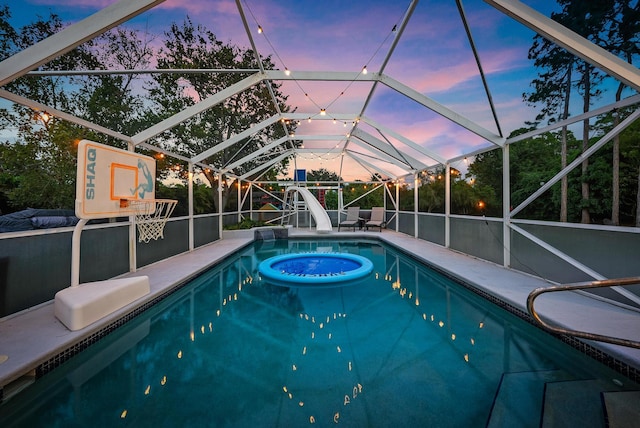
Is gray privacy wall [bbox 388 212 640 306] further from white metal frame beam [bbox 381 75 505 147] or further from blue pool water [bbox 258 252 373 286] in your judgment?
blue pool water [bbox 258 252 373 286]

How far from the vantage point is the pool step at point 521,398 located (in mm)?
1835

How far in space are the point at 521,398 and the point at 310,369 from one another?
174 centimetres

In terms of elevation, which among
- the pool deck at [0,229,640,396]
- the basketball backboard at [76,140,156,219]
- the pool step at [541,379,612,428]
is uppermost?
the basketball backboard at [76,140,156,219]

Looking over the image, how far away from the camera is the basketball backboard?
10.3 feet

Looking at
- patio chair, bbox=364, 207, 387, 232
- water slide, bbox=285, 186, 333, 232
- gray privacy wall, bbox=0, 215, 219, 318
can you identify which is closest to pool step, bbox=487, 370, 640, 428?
gray privacy wall, bbox=0, 215, 219, 318

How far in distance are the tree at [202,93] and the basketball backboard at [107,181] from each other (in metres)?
6.17

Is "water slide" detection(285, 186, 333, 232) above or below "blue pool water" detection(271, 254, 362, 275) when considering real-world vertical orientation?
above

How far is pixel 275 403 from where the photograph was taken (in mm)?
2043

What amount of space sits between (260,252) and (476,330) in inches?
258

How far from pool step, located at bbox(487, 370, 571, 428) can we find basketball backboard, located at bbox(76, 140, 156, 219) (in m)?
4.56

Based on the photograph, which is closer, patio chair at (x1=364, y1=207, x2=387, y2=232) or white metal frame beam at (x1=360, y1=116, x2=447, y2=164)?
white metal frame beam at (x1=360, y1=116, x2=447, y2=164)

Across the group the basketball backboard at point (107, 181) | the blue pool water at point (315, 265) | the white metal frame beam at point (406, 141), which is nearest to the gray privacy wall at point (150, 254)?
the basketball backboard at point (107, 181)

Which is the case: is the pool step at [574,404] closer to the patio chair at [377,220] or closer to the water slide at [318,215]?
the water slide at [318,215]

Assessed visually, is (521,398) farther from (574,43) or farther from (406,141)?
(406,141)
